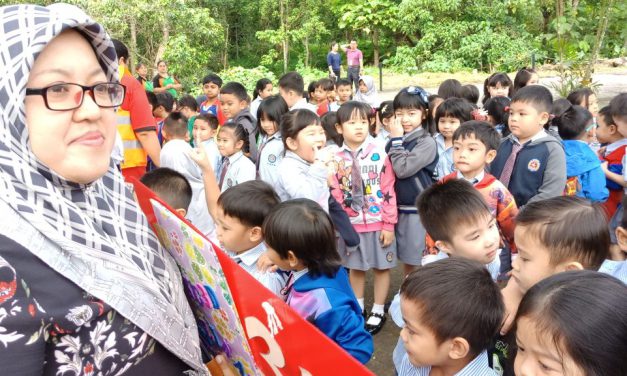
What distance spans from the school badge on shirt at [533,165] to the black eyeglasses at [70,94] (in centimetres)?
279

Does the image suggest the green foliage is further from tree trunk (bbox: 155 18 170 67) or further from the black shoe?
the black shoe

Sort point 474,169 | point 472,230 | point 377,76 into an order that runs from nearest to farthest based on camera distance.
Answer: point 472,230 → point 474,169 → point 377,76

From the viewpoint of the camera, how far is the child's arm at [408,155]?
3.41 meters

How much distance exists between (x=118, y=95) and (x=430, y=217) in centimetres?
148

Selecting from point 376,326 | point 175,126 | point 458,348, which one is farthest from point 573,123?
point 175,126

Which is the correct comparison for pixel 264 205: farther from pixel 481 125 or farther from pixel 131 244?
pixel 481 125

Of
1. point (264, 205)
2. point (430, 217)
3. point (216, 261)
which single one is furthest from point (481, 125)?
point (216, 261)

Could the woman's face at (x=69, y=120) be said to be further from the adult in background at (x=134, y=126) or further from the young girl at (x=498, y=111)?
the young girl at (x=498, y=111)

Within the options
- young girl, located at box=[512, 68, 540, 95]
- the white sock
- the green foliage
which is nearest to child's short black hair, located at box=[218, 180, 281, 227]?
the white sock

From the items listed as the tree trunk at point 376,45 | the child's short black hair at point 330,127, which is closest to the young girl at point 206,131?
the child's short black hair at point 330,127

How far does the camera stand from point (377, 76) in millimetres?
19469

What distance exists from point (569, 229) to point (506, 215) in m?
1.05

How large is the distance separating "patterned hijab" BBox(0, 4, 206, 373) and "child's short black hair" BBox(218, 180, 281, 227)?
34.6 inches

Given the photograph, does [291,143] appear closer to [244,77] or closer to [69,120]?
A: [69,120]
